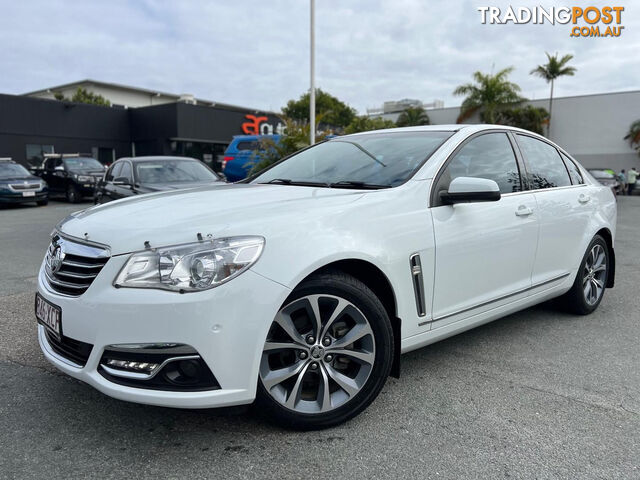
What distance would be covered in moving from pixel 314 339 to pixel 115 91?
5977cm

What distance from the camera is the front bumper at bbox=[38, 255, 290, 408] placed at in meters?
2.22

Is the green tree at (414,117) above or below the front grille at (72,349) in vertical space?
above

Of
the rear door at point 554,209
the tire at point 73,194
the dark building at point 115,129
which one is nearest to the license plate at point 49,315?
the rear door at point 554,209

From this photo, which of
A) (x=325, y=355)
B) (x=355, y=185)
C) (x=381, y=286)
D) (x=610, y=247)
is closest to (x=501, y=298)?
(x=381, y=286)

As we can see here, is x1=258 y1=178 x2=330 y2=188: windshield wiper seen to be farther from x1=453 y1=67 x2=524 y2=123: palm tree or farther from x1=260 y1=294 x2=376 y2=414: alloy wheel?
x1=453 y1=67 x2=524 y2=123: palm tree

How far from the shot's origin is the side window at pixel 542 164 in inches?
158

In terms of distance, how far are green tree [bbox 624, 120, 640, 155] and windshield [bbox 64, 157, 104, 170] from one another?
31804mm

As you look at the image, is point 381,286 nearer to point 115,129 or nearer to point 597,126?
point 115,129

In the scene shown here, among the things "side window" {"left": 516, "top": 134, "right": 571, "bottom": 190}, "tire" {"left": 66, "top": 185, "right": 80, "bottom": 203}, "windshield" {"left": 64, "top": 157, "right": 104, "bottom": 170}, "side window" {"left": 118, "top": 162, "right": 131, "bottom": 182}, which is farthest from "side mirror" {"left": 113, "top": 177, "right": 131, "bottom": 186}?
"windshield" {"left": 64, "top": 157, "right": 104, "bottom": 170}

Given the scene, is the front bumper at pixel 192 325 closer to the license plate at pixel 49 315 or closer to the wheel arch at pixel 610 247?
the license plate at pixel 49 315

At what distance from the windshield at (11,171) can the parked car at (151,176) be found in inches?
345

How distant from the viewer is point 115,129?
95.3 feet

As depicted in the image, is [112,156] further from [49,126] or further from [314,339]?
[314,339]

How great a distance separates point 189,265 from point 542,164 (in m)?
3.05
